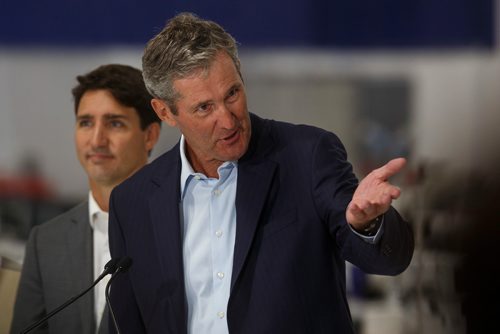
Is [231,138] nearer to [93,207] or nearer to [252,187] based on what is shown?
[252,187]

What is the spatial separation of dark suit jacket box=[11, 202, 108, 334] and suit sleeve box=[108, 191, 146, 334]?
31cm

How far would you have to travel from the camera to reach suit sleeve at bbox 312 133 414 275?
1.35 m

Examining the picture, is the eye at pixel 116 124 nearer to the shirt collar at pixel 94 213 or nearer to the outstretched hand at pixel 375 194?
the shirt collar at pixel 94 213

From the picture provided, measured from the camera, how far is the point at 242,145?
1.58 m

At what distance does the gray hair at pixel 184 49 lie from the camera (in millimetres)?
1519

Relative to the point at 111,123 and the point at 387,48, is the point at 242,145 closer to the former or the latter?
Answer: the point at 111,123

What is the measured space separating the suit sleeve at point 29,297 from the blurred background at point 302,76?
7cm

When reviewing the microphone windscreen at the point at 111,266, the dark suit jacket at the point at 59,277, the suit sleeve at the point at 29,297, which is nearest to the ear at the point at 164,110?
the microphone windscreen at the point at 111,266

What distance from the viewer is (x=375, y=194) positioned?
124cm

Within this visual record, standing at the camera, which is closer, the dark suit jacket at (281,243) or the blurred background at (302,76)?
the dark suit jacket at (281,243)

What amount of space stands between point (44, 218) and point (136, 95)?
57 centimetres

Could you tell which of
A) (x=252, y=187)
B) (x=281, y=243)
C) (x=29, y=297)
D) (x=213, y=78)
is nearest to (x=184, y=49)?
(x=213, y=78)

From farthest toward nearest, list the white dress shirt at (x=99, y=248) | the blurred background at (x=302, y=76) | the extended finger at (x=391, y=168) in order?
1. the blurred background at (x=302, y=76)
2. the white dress shirt at (x=99, y=248)
3. the extended finger at (x=391, y=168)

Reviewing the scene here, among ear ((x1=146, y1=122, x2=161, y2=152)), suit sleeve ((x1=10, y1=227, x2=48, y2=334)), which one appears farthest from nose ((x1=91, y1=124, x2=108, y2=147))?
suit sleeve ((x1=10, y1=227, x2=48, y2=334))
